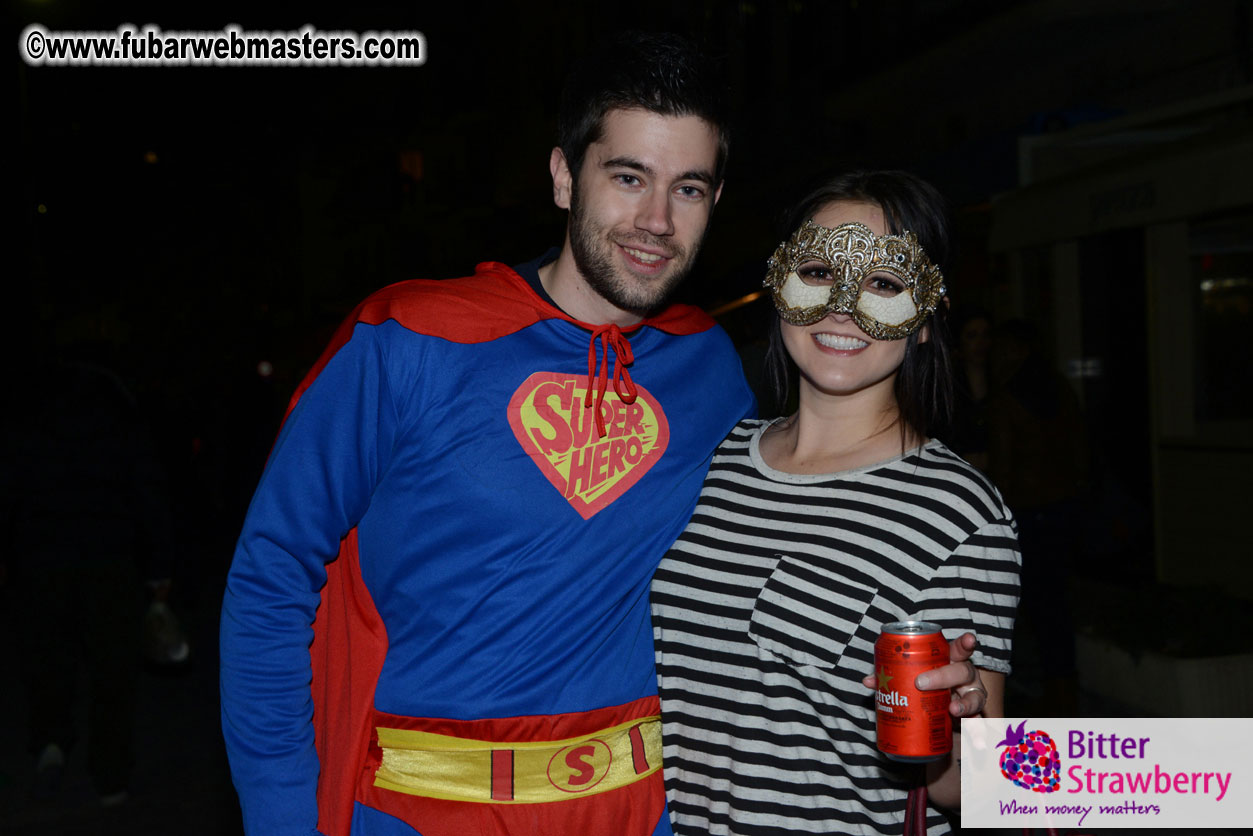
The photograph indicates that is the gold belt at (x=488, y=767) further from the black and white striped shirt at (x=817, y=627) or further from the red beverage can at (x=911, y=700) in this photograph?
the red beverage can at (x=911, y=700)

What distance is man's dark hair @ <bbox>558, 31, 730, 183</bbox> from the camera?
253cm

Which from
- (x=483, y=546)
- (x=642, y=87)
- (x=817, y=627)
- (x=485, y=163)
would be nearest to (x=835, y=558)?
(x=817, y=627)

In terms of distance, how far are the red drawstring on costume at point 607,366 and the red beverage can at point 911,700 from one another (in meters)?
0.87

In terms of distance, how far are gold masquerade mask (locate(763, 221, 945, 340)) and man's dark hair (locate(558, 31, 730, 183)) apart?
361 millimetres

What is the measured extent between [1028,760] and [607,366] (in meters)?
1.28

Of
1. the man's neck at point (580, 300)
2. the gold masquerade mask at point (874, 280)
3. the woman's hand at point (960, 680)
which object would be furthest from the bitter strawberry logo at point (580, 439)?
the woman's hand at point (960, 680)

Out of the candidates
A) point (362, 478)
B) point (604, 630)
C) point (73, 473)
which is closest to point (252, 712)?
point (362, 478)

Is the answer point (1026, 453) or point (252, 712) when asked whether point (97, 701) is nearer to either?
point (252, 712)

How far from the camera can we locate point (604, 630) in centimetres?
244

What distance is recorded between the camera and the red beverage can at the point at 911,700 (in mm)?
1863

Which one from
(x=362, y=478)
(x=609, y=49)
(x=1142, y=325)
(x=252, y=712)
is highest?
(x=1142, y=325)

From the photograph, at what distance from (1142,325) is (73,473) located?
8.89m

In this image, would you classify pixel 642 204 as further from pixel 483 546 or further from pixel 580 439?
pixel 483 546

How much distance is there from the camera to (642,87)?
253 cm
